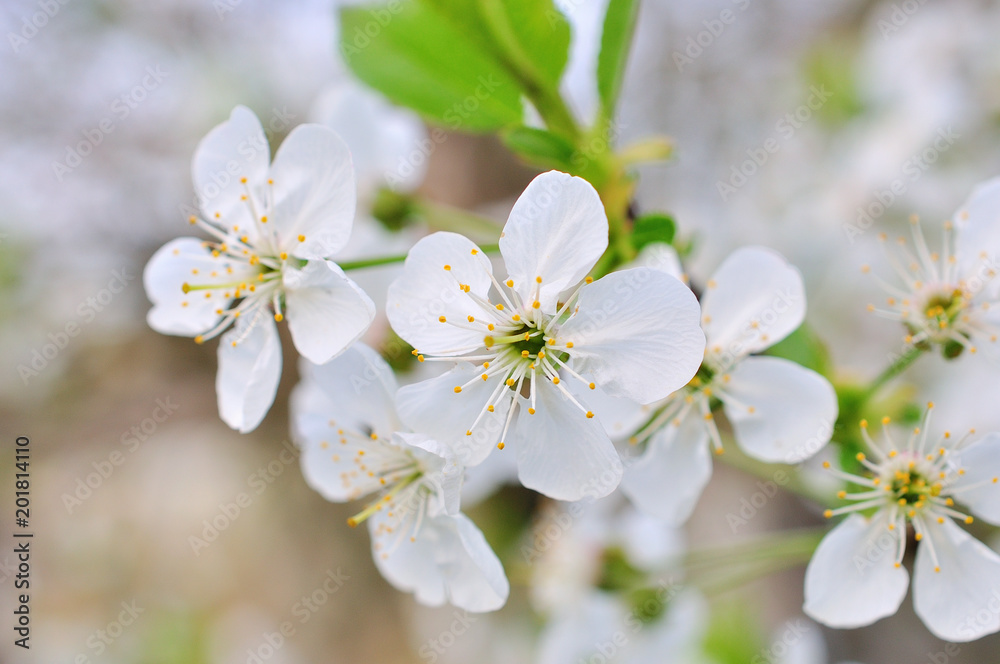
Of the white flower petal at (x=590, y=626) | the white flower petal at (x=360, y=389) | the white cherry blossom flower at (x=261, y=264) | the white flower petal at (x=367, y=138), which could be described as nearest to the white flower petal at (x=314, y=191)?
the white cherry blossom flower at (x=261, y=264)

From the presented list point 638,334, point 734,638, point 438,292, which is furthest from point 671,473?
point 734,638

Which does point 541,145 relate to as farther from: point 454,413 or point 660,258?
point 454,413

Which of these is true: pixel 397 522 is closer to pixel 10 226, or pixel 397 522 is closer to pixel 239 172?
pixel 239 172

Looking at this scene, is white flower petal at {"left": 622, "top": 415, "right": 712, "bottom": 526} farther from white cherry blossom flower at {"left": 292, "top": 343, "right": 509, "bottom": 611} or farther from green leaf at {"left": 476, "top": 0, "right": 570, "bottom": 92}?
green leaf at {"left": 476, "top": 0, "right": 570, "bottom": 92}

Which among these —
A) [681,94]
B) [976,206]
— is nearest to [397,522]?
[976,206]

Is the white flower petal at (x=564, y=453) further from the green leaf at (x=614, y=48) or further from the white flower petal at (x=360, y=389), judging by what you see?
the green leaf at (x=614, y=48)

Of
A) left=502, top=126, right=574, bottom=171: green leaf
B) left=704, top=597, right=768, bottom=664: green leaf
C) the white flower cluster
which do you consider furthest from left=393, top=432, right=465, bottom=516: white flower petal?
left=704, top=597, right=768, bottom=664: green leaf
